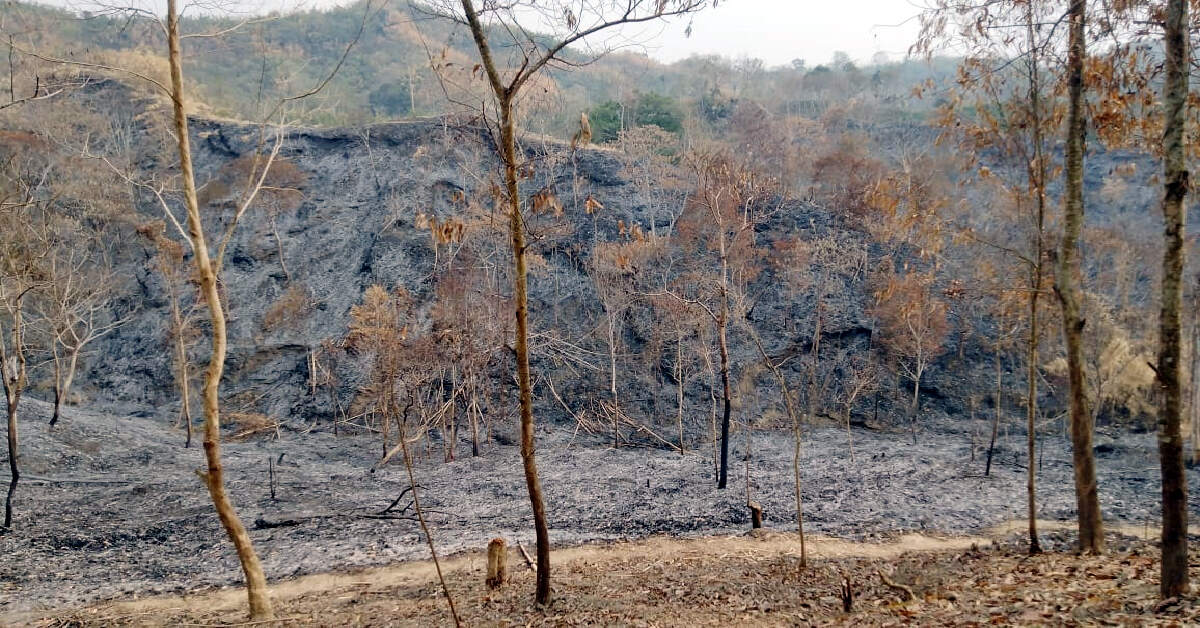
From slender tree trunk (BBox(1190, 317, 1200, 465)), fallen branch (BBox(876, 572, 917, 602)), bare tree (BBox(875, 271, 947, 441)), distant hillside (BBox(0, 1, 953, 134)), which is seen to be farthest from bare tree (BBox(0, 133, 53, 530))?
slender tree trunk (BBox(1190, 317, 1200, 465))

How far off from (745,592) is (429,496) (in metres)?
12.2

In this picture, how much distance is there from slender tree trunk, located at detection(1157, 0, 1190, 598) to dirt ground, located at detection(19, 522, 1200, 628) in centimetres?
46

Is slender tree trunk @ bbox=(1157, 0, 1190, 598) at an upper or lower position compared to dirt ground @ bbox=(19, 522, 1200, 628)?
upper

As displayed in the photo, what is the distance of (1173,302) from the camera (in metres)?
5.37

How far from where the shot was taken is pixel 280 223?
36.2m

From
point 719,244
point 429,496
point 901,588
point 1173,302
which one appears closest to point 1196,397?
point 719,244

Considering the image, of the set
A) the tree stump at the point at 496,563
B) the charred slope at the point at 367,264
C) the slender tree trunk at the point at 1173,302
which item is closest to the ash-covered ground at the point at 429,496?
the tree stump at the point at 496,563

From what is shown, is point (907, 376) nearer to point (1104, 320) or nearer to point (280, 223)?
point (1104, 320)

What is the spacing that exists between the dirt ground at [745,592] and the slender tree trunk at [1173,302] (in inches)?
18.2

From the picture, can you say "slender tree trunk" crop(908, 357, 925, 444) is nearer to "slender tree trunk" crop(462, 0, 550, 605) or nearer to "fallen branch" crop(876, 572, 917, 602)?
"fallen branch" crop(876, 572, 917, 602)

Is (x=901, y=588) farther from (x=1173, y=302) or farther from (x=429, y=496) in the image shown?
(x=429, y=496)

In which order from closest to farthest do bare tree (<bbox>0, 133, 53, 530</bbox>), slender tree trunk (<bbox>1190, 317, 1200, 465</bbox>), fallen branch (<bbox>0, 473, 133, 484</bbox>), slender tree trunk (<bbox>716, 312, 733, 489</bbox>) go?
bare tree (<bbox>0, 133, 53, 530</bbox>) → slender tree trunk (<bbox>716, 312, 733, 489</bbox>) → fallen branch (<bbox>0, 473, 133, 484</bbox>) → slender tree trunk (<bbox>1190, 317, 1200, 465</bbox>)

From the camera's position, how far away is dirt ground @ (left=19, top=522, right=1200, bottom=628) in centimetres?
631

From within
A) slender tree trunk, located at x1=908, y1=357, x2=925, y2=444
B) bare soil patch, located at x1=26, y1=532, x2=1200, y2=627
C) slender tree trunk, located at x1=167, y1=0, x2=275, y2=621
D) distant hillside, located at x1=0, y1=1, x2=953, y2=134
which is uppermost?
distant hillside, located at x1=0, y1=1, x2=953, y2=134
